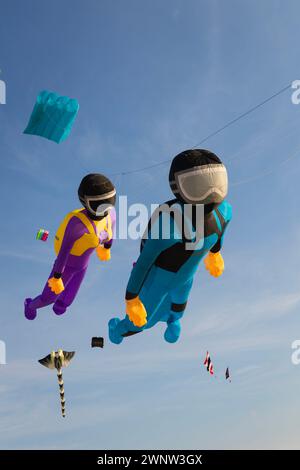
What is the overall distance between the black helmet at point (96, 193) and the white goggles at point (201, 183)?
67.4 inches

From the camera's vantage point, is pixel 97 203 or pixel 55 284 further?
pixel 55 284

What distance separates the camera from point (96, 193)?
284 inches

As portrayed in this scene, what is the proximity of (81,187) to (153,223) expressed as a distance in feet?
5.65

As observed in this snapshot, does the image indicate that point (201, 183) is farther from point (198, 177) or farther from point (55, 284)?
→ point (55, 284)

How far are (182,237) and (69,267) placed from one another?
2.96m

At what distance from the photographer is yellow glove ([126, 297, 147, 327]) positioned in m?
6.14

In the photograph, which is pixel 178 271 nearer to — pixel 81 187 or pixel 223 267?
pixel 223 267

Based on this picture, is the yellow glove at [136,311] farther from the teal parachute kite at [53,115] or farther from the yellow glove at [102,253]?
the yellow glove at [102,253]

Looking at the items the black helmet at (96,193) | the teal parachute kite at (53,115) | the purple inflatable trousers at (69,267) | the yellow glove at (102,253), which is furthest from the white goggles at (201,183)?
the yellow glove at (102,253)

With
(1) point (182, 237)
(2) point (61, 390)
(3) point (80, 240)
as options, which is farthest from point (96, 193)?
(2) point (61, 390)

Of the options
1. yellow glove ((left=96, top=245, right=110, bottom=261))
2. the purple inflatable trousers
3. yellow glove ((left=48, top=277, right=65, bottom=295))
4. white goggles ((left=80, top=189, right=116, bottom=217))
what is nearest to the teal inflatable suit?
white goggles ((left=80, top=189, right=116, bottom=217))

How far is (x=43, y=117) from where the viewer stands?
22.0 ft

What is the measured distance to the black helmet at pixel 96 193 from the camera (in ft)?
23.6
